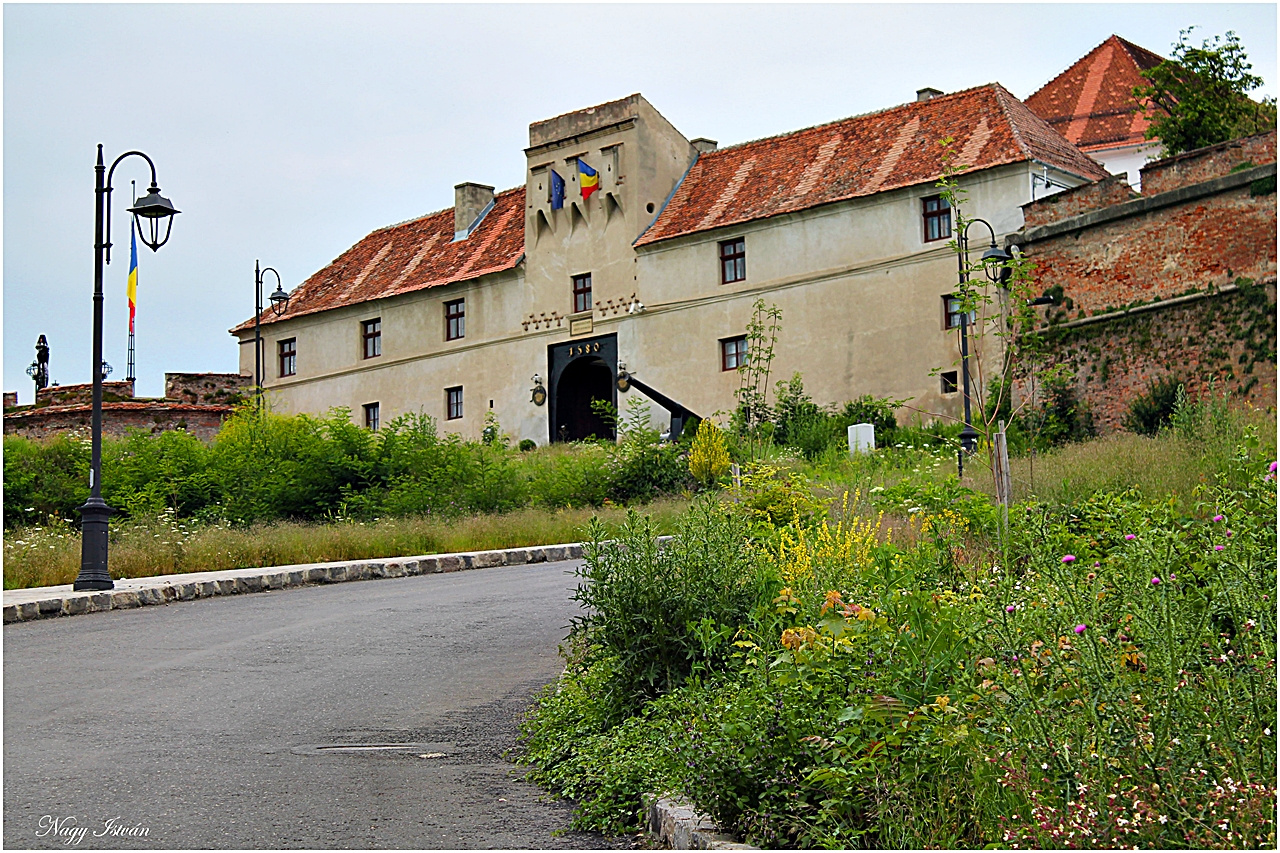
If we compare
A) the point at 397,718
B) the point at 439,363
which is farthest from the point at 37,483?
the point at 397,718

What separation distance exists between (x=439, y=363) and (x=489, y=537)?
22453 millimetres

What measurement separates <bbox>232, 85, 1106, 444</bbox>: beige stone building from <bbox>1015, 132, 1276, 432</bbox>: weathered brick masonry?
2.22 metres

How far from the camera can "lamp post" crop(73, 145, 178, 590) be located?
14.7 metres

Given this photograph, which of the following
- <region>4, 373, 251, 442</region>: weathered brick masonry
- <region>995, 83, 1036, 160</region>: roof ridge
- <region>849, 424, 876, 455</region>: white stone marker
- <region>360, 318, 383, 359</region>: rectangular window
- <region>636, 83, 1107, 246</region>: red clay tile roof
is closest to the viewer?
<region>849, 424, 876, 455</region>: white stone marker

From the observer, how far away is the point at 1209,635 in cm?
433

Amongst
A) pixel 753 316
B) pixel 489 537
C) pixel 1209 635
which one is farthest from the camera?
pixel 753 316

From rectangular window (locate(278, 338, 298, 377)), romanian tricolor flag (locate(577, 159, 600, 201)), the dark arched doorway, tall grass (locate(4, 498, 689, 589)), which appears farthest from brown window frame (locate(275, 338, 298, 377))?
tall grass (locate(4, 498, 689, 589))

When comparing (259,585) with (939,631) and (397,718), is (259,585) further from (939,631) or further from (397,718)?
(939,631)

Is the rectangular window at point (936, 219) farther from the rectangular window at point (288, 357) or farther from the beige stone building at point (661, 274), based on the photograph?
the rectangular window at point (288, 357)

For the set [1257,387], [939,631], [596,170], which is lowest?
[939,631]

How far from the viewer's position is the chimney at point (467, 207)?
45312mm

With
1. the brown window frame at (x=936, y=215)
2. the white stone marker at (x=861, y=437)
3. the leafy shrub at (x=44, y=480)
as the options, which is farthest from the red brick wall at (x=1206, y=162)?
the leafy shrub at (x=44, y=480)

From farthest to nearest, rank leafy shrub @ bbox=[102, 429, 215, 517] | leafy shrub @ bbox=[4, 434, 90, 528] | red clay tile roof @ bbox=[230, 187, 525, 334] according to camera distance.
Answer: red clay tile roof @ bbox=[230, 187, 525, 334] < leafy shrub @ bbox=[4, 434, 90, 528] < leafy shrub @ bbox=[102, 429, 215, 517]

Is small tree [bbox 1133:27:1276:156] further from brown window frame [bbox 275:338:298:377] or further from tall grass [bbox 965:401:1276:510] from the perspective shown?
brown window frame [bbox 275:338:298:377]
